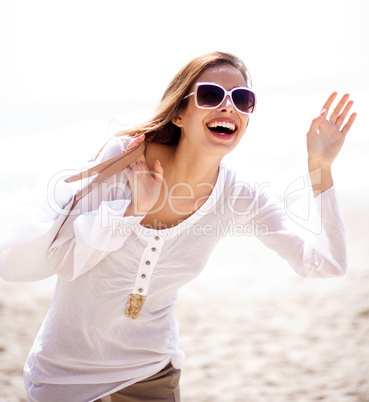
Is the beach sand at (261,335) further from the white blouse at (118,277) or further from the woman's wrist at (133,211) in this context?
the woman's wrist at (133,211)

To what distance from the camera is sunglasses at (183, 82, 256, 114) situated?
1835 mm

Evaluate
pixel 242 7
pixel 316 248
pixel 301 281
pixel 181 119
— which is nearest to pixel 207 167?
pixel 181 119

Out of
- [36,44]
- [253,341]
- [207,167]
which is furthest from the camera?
[36,44]

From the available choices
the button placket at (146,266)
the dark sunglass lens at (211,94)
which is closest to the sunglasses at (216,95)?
the dark sunglass lens at (211,94)

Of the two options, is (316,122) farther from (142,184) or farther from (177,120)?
(142,184)

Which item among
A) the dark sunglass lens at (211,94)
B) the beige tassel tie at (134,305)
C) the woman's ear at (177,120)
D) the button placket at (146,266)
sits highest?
the dark sunglass lens at (211,94)

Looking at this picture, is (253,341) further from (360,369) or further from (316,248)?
(316,248)

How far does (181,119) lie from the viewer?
1.96 meters

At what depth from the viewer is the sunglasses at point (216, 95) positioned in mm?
1835

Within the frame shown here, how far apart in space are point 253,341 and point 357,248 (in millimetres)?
2393

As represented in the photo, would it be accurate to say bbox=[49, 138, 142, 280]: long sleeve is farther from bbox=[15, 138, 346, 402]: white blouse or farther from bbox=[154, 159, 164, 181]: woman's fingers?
bbox=[154, 159, 164, 181]: woman's fingers

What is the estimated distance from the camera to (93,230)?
1.59 meters

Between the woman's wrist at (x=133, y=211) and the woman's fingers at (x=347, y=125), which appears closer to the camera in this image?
the woman's wrist at (x=133, y=211)

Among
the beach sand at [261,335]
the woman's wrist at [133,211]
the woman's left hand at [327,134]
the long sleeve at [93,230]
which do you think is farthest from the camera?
the beach sand at [261,335]
